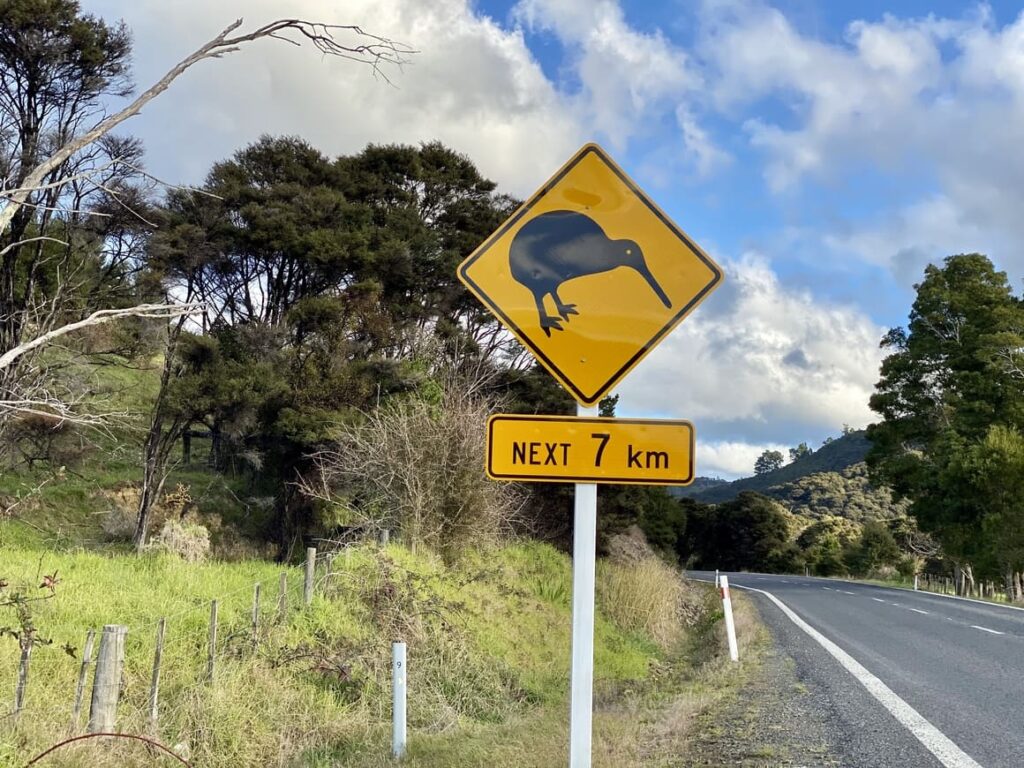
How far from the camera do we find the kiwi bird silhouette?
2.97 m

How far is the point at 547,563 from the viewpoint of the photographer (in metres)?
18.9

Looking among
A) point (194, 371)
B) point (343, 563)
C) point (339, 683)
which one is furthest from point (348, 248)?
point (339, 683)

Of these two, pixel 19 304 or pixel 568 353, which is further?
pixel 19 304

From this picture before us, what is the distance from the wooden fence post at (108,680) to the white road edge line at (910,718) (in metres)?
5.42

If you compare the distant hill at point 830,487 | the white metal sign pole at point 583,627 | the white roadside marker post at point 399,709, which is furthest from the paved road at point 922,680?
the distant hill at point 830,487

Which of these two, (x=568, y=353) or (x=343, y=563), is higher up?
(x=568, y=353)

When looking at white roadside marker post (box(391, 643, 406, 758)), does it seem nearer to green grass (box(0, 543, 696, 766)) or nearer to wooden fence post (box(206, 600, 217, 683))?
green grass (box(0, 543, 696, 766))

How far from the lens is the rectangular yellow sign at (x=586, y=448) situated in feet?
9.27

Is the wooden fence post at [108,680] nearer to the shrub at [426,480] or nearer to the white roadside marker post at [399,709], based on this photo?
the white roadside marker post at [399,709]

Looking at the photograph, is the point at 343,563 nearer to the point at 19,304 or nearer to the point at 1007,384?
the point at 19,304

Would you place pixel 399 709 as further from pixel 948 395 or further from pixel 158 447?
pixel 948 395

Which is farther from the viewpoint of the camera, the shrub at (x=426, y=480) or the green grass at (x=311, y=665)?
the shrub at (x=426, y=480)

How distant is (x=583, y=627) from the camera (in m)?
2.85

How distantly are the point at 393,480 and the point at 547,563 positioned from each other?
6092 millimetres
